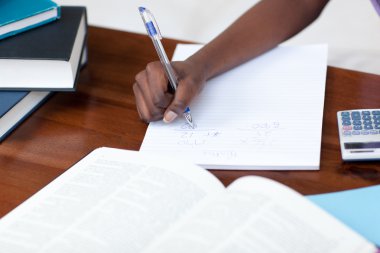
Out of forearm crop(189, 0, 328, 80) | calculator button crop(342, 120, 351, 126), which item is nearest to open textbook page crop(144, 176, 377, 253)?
calculator button crop(342, 120, 351, 126)

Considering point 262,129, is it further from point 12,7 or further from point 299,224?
point 12,7

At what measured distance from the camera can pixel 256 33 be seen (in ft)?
3.61

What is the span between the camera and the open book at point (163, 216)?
0.65 m

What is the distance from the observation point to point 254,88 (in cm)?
100

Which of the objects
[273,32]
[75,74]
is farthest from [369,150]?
[75,74]

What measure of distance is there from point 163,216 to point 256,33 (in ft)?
1.62

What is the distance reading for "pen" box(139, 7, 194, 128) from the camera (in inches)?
35.9

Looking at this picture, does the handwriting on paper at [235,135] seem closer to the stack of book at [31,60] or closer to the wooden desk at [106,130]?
the wooden desk at [106,130]

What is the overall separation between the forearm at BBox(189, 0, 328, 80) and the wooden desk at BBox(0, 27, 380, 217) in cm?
12

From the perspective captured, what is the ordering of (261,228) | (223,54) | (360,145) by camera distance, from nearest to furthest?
(261,228) < (360,145) < (223,54)

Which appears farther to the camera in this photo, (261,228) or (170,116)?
(170,116)

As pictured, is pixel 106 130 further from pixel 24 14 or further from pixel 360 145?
pixel 360 145

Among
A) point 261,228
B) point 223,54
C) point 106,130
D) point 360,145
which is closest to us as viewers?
point 261,228

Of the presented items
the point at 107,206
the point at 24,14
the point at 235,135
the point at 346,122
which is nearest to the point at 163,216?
the point at 107,206
